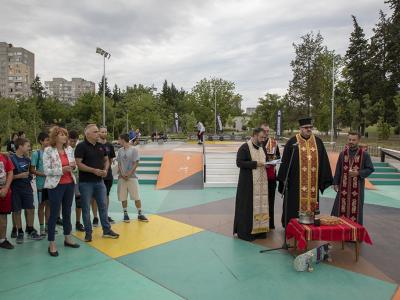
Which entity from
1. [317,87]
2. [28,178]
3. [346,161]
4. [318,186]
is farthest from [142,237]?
[317,87]

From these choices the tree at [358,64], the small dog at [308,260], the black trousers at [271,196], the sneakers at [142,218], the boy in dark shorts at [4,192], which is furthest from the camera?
the tree at [358,64]

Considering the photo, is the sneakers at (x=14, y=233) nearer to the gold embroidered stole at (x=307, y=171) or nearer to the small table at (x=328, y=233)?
the small table at (x=328, y=233)

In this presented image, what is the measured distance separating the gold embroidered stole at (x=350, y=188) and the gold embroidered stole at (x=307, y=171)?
2.02ft

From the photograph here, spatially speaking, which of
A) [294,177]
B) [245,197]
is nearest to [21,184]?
[245,197]

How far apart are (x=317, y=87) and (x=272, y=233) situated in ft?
119

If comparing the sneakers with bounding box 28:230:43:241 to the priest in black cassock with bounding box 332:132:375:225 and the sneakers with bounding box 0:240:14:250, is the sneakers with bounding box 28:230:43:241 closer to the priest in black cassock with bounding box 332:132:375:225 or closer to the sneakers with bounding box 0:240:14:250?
the sneakers with bounding box 0:240:14:250

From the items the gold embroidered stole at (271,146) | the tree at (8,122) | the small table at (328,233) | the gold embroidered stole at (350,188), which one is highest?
the tree at (8,122)

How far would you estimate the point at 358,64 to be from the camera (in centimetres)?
3884

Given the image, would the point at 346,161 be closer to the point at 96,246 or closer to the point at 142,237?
the point at 142,237

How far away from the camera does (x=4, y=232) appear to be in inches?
190

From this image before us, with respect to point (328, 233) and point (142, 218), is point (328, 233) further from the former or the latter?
point (142, 218)

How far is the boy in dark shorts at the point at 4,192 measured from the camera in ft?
14.6

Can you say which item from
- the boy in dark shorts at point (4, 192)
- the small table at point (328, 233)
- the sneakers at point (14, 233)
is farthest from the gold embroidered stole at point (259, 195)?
the sneakers at point (14, 233)

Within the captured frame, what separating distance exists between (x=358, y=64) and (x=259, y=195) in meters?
39.4
